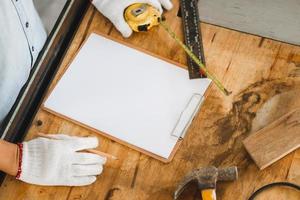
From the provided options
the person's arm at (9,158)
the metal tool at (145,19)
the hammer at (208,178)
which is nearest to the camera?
the hammer at (208,178)

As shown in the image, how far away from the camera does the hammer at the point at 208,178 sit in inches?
43.1

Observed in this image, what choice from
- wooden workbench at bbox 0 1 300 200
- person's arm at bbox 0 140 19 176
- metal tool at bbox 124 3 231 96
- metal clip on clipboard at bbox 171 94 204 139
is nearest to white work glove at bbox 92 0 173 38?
metal tool at bbox 124 3 231 96

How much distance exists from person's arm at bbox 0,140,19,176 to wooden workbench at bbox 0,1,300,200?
33 mm

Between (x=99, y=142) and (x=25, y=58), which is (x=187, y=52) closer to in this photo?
(x=99, y=142)

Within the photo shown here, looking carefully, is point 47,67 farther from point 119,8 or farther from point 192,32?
point 192,32

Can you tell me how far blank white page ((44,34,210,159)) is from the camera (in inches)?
48.6

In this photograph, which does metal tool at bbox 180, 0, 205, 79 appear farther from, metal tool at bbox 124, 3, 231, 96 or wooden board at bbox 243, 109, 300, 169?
wooden board at bbox 243, 109, 300, 169

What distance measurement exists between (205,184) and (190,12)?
528 millimetres

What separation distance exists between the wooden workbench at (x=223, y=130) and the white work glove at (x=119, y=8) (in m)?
0.12

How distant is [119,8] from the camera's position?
1379 millimetres

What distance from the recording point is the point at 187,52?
130cm

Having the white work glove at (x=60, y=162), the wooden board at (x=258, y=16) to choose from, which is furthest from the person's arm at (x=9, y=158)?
the wooden board at (x=258, y=16)

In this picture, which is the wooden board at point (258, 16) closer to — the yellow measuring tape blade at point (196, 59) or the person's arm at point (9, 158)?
the yellow measuring tape blade at point (196, 59)

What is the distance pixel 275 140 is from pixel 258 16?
1.36 feet
